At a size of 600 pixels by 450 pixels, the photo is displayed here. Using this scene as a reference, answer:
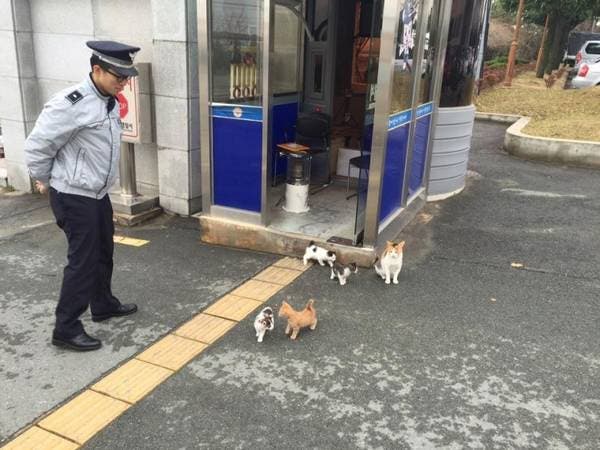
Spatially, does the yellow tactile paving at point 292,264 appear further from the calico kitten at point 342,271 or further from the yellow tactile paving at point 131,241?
the yellow tactile paving at point 131,241

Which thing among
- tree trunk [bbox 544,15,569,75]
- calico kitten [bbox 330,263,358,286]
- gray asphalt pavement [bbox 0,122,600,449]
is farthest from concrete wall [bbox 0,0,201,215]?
tree trunk [bbox 544,15,569,75]

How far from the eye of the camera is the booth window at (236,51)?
4906 millimetres

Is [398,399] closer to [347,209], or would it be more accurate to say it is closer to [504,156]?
[347,209]

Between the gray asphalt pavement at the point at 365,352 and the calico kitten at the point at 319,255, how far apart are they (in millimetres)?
111

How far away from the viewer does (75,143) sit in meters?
3.33

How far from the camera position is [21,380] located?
3.22 m

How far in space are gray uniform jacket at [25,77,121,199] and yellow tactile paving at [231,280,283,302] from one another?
148 cm

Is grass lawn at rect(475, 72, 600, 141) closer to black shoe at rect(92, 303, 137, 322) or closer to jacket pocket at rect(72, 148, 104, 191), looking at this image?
black shoe at rect(92, 303, 137, 322)

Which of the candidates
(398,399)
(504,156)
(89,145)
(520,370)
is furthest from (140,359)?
(504,156)

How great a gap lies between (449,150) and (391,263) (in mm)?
3127

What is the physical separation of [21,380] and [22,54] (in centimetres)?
506

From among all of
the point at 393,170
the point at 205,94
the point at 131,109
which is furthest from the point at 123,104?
the point at 393,170

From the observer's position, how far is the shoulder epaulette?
3230 mm

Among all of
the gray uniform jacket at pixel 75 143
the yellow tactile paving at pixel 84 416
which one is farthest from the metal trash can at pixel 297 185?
the yellow tactile paving at pixel 84 416
